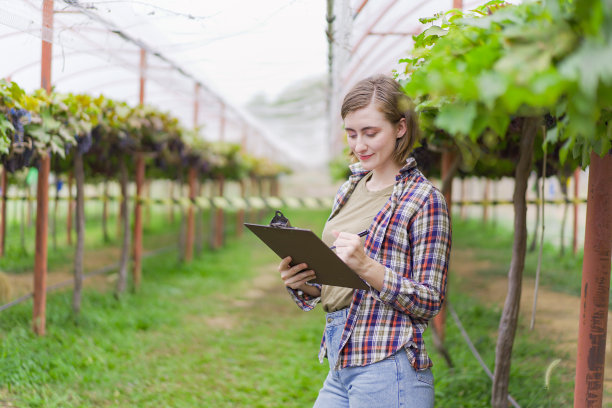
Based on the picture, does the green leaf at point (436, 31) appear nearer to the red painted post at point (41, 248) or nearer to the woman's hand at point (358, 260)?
the woman's hand at point (358, 260)

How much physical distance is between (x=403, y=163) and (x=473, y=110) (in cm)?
72

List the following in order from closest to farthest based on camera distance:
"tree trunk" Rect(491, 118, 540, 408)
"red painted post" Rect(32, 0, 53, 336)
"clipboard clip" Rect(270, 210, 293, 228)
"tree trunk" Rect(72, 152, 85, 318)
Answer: "clipboard clip" Rect(270, 210, 293, 228)
"tree trunk" Rect(491, 118, 540, 408)
"red painted post" Rect(32, 0, 53, 336)
"tree trunk" Rect(72, 152, 85, 318)

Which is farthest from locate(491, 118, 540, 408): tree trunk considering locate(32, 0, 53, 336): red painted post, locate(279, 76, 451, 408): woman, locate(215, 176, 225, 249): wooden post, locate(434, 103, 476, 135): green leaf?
locate(215, 176, 225, 249): wooden post

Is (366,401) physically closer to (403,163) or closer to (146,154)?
(403,163)

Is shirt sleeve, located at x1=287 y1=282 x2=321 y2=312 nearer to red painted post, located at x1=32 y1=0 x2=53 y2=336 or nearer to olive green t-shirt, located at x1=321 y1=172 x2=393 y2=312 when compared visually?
olive green t-shirt, located at x1=321 y1=172 x2=393 y2=312

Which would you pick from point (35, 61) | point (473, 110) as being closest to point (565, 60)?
point (473, 110)

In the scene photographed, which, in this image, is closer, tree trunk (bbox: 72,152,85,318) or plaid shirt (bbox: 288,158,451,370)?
plaid shirt (bbox: 288,158,451,370)

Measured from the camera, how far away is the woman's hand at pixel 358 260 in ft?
4.17

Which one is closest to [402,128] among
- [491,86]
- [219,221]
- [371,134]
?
[371,134]

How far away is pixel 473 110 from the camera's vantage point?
0.81 m

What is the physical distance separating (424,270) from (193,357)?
3.18 metres

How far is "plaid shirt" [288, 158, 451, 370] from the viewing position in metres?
1.33

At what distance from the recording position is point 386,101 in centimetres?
142

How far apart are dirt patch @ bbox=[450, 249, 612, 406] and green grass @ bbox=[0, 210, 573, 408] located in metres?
0.17
